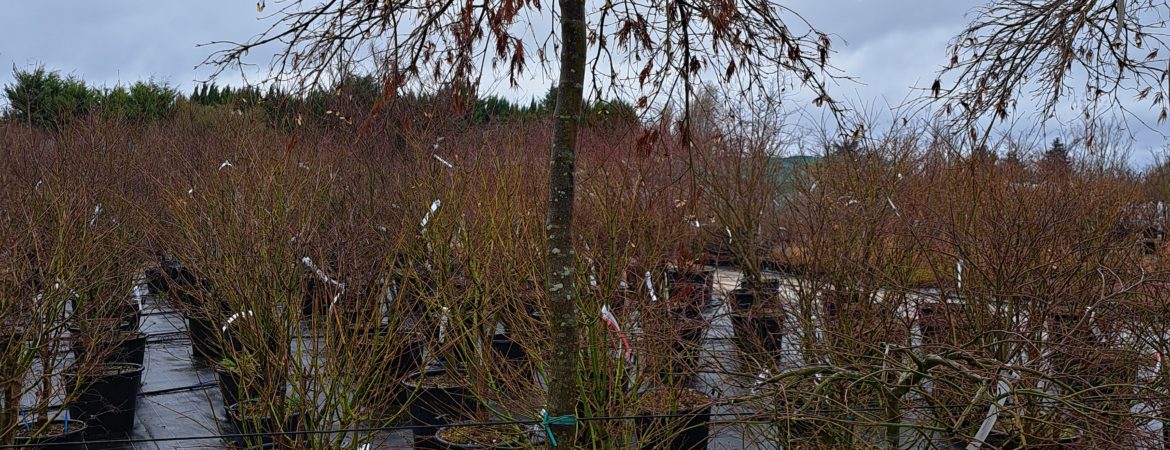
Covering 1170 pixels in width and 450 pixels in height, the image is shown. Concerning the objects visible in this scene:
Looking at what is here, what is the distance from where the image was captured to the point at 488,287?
5.54 m

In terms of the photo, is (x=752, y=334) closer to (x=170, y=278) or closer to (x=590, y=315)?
(x=590, y=315)

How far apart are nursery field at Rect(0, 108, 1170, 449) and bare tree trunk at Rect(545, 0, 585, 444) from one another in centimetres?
6

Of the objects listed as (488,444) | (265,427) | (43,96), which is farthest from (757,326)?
(43,96)

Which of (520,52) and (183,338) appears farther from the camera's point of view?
(183,338)

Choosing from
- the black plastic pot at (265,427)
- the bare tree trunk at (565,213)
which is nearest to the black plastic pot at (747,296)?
the bare tree trunk at (565,213)

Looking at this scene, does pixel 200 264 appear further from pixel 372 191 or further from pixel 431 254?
pixel 372 191

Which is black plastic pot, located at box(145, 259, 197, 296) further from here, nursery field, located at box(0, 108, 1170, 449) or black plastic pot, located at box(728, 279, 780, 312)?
black plastic pot, located at box(728, 279, 780, 312)

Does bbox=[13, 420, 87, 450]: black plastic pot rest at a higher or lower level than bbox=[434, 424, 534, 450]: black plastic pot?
lower

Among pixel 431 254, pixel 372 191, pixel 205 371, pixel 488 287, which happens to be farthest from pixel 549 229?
pixel 205 371

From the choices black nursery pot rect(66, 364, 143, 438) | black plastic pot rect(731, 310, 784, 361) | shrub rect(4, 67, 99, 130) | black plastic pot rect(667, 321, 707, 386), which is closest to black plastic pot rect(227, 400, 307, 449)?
black nursery pot rect(66, 364, 143, 438)

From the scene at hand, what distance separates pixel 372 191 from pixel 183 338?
8.65ft

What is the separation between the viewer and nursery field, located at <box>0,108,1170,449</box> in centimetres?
350

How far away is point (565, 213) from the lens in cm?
327

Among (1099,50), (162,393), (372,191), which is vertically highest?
(1099,50)
